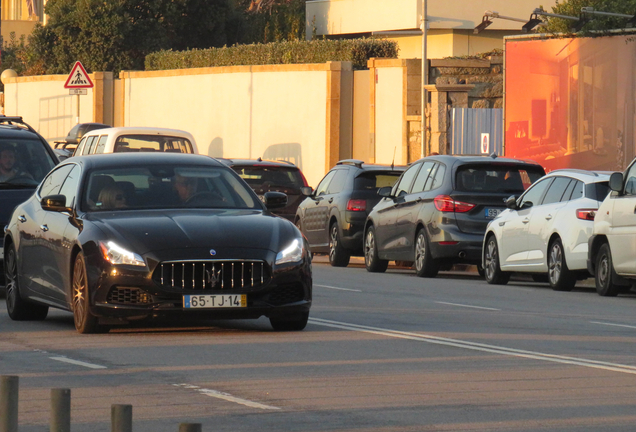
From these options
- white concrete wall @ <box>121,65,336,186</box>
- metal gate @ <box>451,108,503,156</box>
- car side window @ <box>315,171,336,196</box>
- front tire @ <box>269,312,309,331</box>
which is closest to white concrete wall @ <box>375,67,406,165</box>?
white concrete wall @ <box>121,65,336,186</box>

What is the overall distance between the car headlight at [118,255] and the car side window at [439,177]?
9418 mm

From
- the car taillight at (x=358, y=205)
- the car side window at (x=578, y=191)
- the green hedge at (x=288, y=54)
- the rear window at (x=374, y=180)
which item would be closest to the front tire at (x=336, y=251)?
the car taillight at (x=358, y=205)

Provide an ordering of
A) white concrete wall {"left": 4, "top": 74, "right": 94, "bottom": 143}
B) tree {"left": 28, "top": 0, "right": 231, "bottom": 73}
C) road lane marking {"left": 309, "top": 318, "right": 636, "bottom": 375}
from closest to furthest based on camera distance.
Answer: road lane marking {"left": 309, "top": 318, "right": 636, "bottom": 375}
white concrete wall {"left": 4, "top": 74, "right": 94, "bottom": 143}
tree {"left": 28, "top": 0, "right": 231, "bottom": 73}

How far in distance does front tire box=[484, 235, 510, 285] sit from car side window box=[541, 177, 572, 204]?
109cm

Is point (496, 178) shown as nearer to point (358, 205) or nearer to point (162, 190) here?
point (358, 205)

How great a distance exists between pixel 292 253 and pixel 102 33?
46.1 metres

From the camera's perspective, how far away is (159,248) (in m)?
10.5

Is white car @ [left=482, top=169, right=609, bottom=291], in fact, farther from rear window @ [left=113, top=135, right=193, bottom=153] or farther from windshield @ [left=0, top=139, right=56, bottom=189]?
windshield @ [left=0, top=139, right=56, bottom=189]

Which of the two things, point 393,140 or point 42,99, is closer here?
point 393,140

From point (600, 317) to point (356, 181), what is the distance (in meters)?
9.66

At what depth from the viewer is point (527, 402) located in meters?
7.80

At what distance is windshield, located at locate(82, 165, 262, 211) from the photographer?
11555 millimetres

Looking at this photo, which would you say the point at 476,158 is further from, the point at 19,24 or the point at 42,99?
the point at 19,24

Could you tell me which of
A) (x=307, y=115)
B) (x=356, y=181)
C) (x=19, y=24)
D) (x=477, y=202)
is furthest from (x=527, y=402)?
(x=19, y=24)
